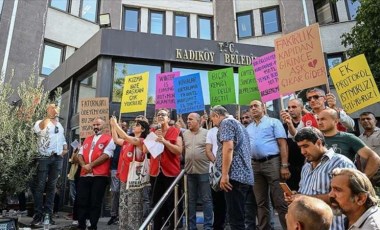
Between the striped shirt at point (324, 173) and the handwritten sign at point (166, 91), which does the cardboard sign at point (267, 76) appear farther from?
the striped shirt at point (324, 173)

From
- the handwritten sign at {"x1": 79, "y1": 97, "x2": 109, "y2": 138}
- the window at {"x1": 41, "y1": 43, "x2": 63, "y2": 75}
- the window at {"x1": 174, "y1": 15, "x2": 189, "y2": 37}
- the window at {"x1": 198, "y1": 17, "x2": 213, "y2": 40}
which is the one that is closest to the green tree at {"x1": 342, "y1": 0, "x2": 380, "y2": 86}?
the window at {"x1": 198, "y1": 17, "x2": 213, "y2": 40}

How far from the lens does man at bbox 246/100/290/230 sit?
482cm

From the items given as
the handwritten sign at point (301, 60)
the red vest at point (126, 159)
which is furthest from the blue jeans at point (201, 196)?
the handwritten sign at point (301, 60)

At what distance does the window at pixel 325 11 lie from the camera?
19219 mm

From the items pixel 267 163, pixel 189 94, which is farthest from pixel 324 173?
pixel 189 94

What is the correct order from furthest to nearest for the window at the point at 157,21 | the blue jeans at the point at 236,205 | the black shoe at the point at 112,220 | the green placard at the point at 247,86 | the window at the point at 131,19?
the window at the point at 157,21, the window at the point at 131,19, the black shoe at the point at 112,220, the green placard at the point at 247,86, the blue jeans at the point at 236,205

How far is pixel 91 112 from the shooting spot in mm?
7270

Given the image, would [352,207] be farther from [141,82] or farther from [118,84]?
[118,84]

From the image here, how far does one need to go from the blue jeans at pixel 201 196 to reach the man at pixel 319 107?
1.90 m

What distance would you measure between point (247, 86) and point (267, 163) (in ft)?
8.13

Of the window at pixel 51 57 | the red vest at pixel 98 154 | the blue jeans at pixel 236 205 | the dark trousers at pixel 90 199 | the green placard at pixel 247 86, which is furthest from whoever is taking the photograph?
the window at pixel 51 57

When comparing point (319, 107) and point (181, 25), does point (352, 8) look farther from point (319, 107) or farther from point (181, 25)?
point (319, 107)

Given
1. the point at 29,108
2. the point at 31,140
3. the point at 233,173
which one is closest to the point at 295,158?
the point at 233,173

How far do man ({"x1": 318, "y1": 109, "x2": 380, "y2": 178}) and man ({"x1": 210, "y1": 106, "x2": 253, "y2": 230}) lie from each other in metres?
1.12
